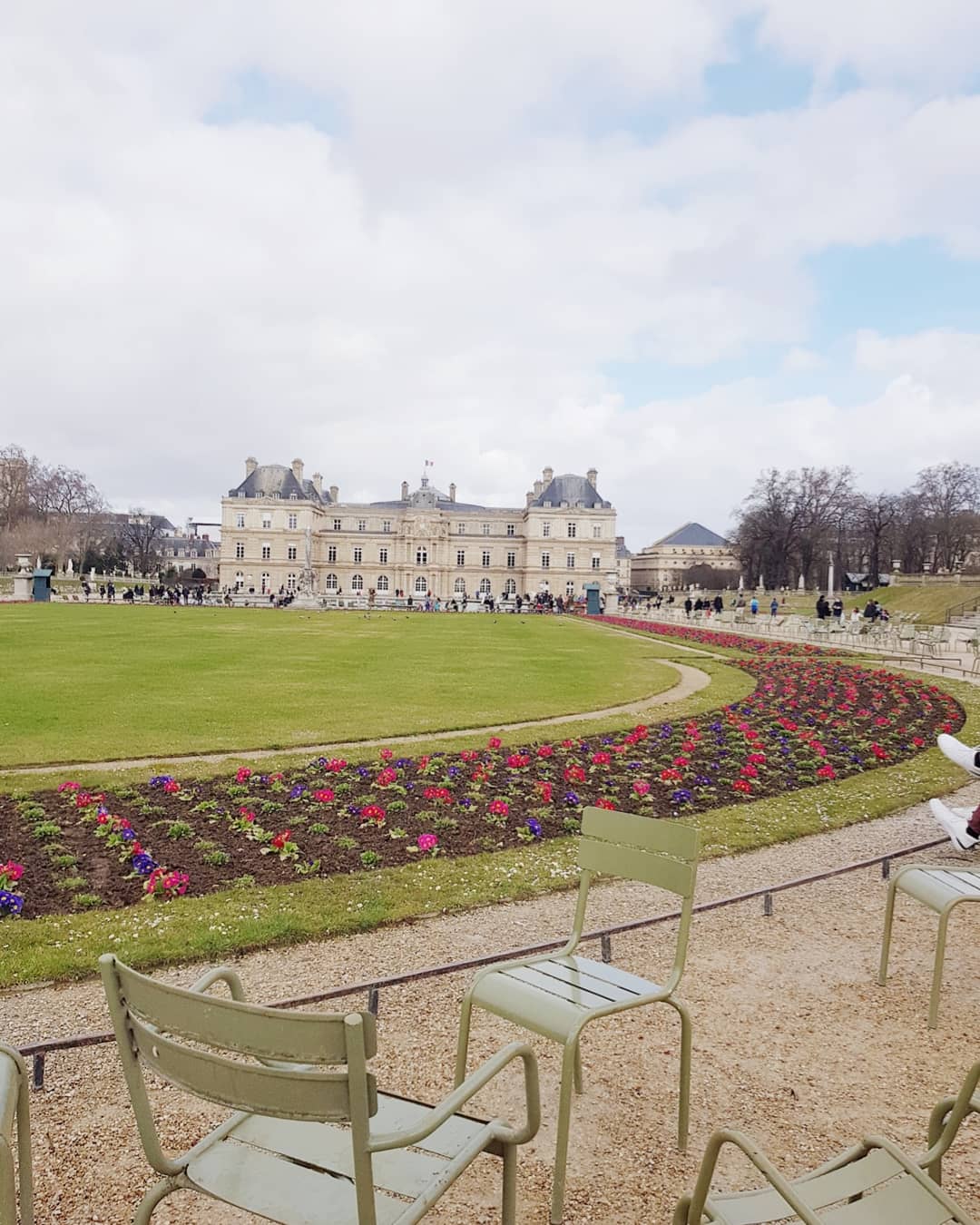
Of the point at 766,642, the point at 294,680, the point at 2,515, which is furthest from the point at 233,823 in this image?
the point at 2,515

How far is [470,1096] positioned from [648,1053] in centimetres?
177

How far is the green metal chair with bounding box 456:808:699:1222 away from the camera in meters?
3.06

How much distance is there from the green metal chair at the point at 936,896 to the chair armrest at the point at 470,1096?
2.49 metres

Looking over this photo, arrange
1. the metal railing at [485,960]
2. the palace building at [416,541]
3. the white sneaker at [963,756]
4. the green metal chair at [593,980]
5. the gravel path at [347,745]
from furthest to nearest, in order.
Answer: the palace building at [416,541]
the gravel path at [347,745]
the white sneaker at [963,756]
the metal railing at [485,960]
the green metal chair at [593,980]

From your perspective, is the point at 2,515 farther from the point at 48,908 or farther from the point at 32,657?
the point at 48,908

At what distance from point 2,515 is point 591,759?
75084mm

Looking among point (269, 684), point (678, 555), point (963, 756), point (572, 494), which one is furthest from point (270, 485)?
point (963, 756)

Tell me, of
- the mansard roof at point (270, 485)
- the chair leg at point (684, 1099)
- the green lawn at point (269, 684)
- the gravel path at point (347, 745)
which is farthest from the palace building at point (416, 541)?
the chair leg at point (684, 1099)

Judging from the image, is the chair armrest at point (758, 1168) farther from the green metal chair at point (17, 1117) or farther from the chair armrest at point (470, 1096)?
the green metal chair at point (17, 1117)

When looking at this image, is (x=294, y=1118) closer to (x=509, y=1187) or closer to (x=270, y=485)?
(x=509, y=1187)

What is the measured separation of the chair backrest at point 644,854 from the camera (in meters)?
3.35

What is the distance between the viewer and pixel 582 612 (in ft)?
196

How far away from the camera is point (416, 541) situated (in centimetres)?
9388

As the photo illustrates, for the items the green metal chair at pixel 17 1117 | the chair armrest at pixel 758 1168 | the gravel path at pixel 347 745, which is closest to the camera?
the chair armrest at pixel 758 1168
